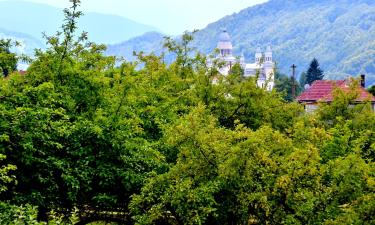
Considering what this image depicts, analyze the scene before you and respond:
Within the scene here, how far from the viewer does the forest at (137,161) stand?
45.8 feet

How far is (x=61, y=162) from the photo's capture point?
15188mm

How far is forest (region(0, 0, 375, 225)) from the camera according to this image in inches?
550

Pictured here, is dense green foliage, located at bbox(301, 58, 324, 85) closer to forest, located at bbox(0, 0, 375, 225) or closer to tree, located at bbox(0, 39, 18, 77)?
forest, located at bbox(0, 0, 375, 225)

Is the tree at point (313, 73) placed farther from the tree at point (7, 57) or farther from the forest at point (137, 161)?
the tree at point (7, 57)

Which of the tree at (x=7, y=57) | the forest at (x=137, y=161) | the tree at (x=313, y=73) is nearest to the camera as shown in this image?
the forest at (x=137, y=161)

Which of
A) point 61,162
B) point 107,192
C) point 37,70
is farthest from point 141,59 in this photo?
point 61,162

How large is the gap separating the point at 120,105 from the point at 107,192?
266 cm

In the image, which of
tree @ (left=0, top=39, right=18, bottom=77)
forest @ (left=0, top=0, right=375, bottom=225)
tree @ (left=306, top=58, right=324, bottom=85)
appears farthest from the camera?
tree @ (left=306, top=58, right=324, bottom=85)

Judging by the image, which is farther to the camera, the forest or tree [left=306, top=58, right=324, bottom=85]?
tree [left=306, top=58, right=324, bottom=85]

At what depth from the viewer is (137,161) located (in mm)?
17203

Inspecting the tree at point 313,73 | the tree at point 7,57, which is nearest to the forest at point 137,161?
the tree at point 7,57

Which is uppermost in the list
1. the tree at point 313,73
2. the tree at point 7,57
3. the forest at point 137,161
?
the tree at point 313,73

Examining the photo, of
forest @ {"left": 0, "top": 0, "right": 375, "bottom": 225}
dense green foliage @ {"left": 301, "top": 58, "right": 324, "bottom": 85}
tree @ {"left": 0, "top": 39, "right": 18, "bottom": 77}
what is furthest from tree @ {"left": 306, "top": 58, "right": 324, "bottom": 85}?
tree @ {"left": 0, "top": 39, "right": 18, "bottom": 77}

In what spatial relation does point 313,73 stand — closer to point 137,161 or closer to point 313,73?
point 313,73
